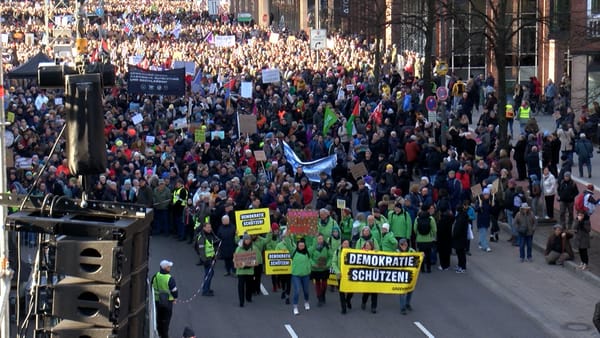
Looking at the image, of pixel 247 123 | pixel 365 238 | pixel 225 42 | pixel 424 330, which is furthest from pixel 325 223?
pixel 225 42

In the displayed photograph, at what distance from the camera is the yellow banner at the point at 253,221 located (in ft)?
68.5

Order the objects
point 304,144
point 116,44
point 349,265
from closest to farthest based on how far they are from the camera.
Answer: point 349,265
point 304,144
point 116,44

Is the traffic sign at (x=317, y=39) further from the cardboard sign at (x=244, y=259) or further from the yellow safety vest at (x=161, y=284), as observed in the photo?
the yellow safety vest at (x=161, y=284)

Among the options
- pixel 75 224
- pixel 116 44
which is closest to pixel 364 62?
pixel 116 44

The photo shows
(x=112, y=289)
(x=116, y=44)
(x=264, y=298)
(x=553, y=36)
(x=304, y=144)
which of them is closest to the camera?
(x=112, y=289)

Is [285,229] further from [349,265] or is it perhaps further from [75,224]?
[75,224]

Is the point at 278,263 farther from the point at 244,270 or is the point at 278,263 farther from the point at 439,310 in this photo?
the point at 439,310

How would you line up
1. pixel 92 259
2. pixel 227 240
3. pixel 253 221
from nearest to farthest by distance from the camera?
1. pixel 92 259
2. pixel 253 221
3. pixel 227 240

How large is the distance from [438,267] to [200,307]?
4888 mm

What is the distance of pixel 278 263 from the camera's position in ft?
66.3

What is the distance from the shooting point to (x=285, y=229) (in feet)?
68.2

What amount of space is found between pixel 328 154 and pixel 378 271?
1150cm

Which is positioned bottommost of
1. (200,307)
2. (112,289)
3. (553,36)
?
(200,307)

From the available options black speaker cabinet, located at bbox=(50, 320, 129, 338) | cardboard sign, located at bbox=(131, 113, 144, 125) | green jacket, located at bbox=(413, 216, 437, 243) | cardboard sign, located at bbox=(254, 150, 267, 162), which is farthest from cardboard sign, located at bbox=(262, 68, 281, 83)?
black speaker cabinet, located at bbox=(50, 320, 129, 338)
